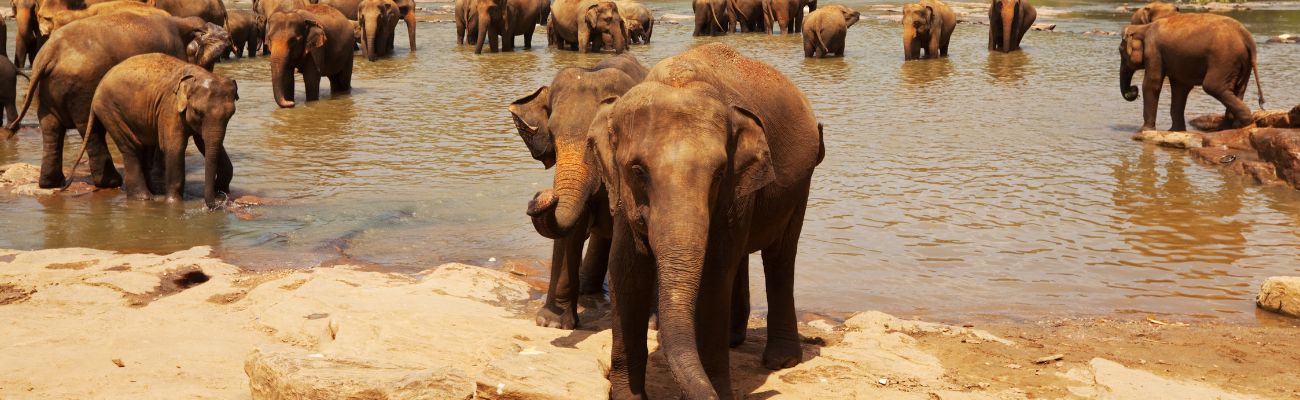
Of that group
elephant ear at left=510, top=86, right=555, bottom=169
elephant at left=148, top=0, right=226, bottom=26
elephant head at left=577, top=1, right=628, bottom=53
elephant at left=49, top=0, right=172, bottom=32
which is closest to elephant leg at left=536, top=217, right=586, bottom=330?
elephant ear at left=510, top=86, right=555, bottom=169

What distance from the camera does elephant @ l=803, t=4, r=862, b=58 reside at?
1123 inches

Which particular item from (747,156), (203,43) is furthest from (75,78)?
(747,156)

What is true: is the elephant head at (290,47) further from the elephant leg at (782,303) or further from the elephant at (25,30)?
the elephant leg at (782,303)

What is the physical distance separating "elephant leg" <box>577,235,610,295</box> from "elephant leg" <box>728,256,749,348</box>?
137cm

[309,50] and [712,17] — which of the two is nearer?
[309,50]

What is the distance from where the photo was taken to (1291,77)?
22359mm

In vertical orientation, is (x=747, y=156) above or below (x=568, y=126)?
above

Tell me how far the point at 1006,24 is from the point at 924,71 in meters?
4.72

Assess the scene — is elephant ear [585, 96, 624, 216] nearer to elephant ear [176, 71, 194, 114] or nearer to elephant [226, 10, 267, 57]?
elephant ear [176, 71, 194, 114]

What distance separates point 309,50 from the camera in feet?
66.4

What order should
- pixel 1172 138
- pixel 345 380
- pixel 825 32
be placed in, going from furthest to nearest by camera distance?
pixel 825 32 < pixel 1172 138 < pixel 345 380

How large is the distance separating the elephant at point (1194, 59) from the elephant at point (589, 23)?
15.3 m

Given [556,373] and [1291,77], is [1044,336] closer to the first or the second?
[556,373]

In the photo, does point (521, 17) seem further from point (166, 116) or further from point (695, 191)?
point (695, 191)
